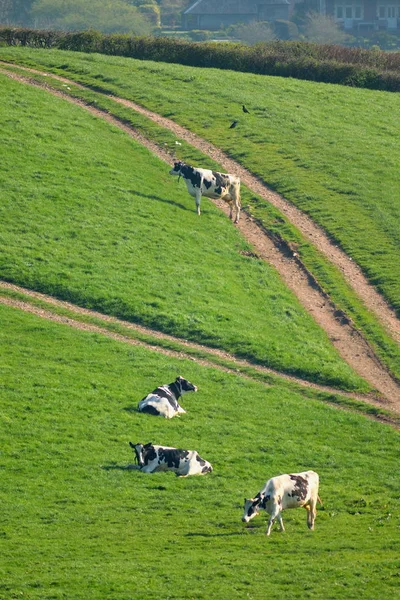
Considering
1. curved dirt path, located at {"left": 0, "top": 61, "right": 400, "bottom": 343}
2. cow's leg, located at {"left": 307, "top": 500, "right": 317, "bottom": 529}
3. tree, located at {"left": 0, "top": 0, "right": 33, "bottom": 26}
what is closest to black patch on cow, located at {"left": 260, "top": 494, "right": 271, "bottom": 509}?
cow's leg, located at {"left": 307, "top": 500, "right": 317, "bottom": 529}

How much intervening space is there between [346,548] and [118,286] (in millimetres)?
18790

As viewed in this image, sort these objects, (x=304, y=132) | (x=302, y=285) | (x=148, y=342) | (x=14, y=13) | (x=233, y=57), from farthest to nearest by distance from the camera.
→ (x=14, y=13)
(x=233, y=57)
(x=304, y=132)
(x=302, y=285)
(x=148, y=342)

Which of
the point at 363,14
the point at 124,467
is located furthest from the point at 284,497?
the point at 363,14

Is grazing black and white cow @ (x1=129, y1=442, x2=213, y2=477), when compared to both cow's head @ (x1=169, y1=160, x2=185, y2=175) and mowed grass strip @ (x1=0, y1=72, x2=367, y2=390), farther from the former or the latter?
cow's head @ (x1=169, y1=160, x2=185, y2=175)

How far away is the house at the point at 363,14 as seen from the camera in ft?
515

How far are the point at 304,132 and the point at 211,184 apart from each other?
13.9 metres

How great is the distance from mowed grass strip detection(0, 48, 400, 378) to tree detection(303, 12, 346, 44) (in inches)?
3265

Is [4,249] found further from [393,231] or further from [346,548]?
[346,548]

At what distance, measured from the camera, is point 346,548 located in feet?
70.3

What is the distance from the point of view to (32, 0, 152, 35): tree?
141750mm

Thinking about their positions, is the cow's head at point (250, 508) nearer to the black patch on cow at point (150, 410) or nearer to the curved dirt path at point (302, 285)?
the black patch on cow at point (150, 410)

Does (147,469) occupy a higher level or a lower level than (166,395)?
lower

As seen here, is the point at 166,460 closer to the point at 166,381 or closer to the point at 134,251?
the point at 166,381

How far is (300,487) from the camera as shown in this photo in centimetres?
2286
